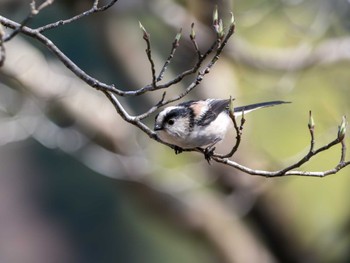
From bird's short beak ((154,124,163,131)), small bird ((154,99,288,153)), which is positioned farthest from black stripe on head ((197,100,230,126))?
bird's short beak ((154,124,163,131))

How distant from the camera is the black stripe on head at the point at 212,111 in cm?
355

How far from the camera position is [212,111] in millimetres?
3674

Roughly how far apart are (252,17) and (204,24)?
0.43 metres

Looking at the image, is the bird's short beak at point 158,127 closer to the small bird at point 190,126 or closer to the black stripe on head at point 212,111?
the small bird at point 190,126

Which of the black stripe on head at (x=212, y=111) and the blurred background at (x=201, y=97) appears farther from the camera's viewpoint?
the blurred background at (x=201, y=97)

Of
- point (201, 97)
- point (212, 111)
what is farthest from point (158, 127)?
point (201, 97)

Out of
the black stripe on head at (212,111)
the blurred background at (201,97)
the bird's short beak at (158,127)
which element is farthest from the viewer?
the blurred background at (201,97)

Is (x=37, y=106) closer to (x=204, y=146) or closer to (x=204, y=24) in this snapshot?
(x=204, y=24)

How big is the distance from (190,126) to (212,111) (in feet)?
0.83

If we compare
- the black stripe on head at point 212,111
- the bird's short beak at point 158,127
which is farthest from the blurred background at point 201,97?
the bird's short beak at point 158,127

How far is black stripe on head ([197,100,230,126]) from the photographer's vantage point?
3.55 metres

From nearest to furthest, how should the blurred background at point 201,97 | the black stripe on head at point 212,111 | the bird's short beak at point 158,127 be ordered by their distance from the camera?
the bird's short beak at point 158,127 < the black stripe on head at point 212,111 < the blurred background at point 201,97

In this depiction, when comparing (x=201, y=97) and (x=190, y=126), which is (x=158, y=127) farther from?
(x=201, y=97)

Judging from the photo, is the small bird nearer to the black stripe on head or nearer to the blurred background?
the black stripe on head
